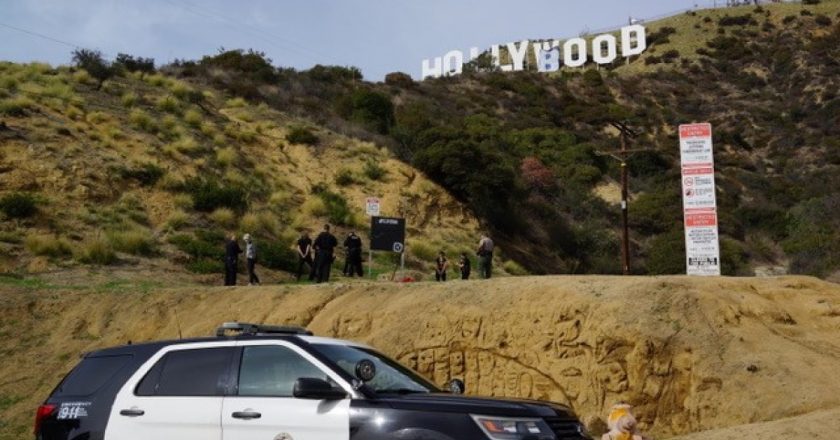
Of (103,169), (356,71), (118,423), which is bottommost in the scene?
(118,423)

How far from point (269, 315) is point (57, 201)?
17070mm

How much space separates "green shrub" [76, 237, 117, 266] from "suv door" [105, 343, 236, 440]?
21.3 meters

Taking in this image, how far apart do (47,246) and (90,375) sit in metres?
21.2

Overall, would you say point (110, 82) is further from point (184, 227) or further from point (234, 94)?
point (184, 227)

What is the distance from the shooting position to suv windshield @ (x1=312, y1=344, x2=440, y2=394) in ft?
25.2

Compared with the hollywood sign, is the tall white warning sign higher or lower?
lower

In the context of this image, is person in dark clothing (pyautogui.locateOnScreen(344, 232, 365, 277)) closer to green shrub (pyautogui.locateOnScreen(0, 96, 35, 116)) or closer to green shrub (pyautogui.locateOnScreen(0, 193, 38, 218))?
green shrub (pyautogui.locateOnScreen(0, 193, 38, 218))

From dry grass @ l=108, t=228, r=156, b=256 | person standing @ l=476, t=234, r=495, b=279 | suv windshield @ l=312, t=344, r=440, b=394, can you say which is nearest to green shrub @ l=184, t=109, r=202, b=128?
dry grass @ l=108, t=228, r=156, b=256

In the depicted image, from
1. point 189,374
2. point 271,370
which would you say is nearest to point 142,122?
point 189,374

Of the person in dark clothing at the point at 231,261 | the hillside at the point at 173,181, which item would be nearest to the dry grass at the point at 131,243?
the hillside at the point at 173,181

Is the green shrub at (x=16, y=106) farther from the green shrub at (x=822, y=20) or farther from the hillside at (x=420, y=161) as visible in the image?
the green shrub at (x=822, y=20)

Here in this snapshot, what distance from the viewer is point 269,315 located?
18.2 m

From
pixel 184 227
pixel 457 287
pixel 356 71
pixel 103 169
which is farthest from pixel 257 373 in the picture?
pixel 356 71

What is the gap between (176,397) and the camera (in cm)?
808
